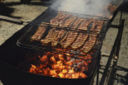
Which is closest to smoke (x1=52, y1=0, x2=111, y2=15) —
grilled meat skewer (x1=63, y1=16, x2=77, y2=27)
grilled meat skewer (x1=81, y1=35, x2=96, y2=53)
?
grilled meat skewer (x1=63, y1=16, x2=77, y2=27)

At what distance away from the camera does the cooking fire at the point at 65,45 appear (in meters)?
4.80

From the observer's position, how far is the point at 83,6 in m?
8.34

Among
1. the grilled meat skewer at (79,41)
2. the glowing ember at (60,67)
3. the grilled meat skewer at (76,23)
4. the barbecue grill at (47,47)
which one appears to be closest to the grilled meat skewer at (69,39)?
the grilled meat skewer at (79,41)

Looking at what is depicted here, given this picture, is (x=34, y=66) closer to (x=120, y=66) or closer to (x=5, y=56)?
(x=5, y=56)

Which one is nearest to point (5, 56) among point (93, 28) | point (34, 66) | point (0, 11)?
point (34, 66)

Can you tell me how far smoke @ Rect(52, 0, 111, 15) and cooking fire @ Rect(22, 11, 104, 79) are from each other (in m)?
2.13

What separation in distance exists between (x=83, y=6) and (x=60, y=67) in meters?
4.42

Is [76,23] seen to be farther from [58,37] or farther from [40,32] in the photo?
[40,32]

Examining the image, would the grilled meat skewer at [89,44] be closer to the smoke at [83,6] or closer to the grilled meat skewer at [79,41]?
the grilled meat skewer at [79,41]

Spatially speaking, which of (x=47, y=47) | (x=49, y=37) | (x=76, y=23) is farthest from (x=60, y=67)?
(x=76, y=23)

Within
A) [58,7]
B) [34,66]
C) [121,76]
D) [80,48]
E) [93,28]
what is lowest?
[121,76]

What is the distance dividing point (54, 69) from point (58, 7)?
3.99 metres

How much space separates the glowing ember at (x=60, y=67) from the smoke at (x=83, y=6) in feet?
10.6

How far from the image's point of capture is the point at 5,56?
496 centimetres
